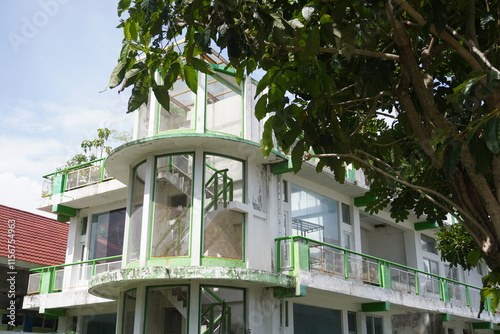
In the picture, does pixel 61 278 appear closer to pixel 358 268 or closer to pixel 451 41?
pixel 358 268

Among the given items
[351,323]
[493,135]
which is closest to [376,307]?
[351,323]

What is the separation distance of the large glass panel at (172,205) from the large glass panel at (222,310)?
4.01 ft

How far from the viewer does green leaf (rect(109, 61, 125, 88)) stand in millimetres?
4820

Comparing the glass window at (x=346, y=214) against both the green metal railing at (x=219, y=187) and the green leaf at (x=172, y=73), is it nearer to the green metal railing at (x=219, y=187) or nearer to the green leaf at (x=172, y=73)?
the green metal railing at (x=219, y=187)

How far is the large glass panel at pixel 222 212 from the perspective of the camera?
13680 mm

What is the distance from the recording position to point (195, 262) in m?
13.2

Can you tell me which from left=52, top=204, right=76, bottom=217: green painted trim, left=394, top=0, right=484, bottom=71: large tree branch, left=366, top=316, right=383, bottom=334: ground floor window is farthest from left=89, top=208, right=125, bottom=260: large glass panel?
left=394, top=0, right=484, bottom=71: large tree branch

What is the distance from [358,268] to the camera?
16031 mm

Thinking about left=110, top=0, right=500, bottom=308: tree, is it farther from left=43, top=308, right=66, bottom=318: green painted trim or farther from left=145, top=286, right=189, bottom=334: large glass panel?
left=43, top=308, right=66, bottom=318: green painted trim

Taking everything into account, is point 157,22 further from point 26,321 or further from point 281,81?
point 26,321

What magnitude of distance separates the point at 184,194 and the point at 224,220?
1.14 m

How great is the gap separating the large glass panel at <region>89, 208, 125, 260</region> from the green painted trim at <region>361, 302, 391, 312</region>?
24.3 feet

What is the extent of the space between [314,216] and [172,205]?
495cm

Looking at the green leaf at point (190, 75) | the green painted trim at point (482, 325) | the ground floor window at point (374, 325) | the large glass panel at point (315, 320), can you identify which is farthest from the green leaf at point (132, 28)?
the green painted trim at point (482, 325)
